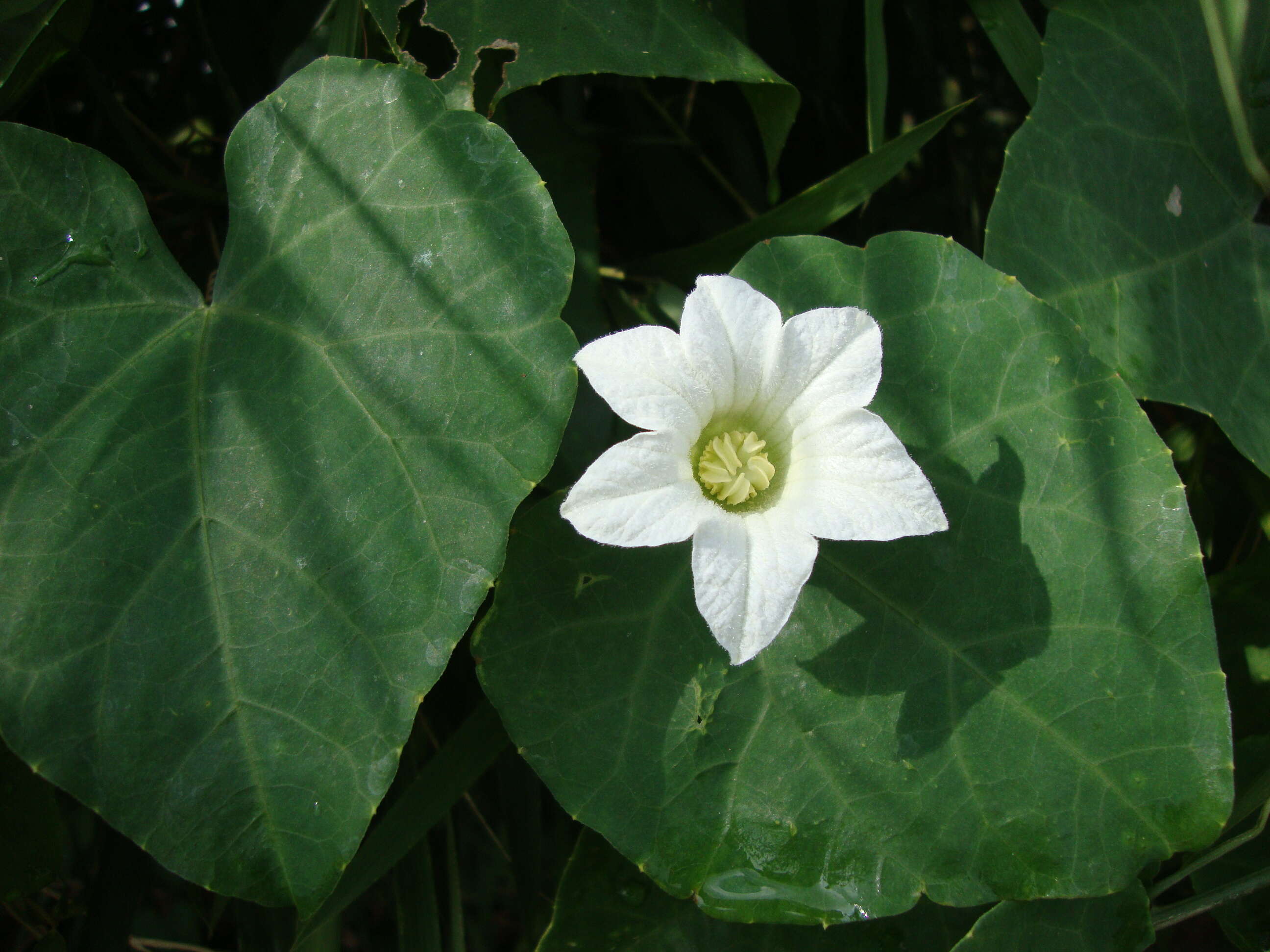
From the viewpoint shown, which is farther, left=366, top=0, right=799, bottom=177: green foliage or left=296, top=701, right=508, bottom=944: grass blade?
left=296, top=701, right=508, bottom=944: grass blade

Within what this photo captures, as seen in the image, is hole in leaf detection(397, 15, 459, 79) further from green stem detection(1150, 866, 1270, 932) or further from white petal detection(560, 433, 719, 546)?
green stem detection(1150, 866, 1270, 932)

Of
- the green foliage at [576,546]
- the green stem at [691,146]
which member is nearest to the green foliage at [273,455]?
the green foliage at [576,546]

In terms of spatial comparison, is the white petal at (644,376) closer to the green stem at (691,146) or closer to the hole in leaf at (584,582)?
the hole in leaf at (584,582)

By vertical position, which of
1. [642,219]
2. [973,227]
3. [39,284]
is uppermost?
[39,284]

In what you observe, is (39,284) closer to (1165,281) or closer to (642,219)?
(642,219)

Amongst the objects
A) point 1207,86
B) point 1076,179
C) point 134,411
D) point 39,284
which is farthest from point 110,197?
point 1207,86

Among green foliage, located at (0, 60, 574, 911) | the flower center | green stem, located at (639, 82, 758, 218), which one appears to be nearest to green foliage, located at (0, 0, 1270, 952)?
green foliage, located at (0, 60, 574, 911)

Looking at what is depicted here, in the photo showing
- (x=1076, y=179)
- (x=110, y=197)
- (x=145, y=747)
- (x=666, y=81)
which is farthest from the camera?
(x=666, y=81)
